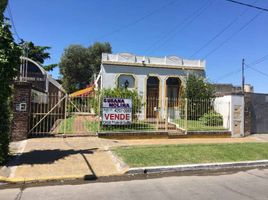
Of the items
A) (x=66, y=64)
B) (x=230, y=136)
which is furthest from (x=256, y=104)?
(x=66, y=64)

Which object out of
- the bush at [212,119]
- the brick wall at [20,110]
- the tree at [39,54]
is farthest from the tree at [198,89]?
the tree at [39,54]

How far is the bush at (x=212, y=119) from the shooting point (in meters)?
16.4

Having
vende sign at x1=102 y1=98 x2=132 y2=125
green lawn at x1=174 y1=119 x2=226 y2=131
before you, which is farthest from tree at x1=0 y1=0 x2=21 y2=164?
green lawn at x1=174 y1=119 x2=226 y2=131

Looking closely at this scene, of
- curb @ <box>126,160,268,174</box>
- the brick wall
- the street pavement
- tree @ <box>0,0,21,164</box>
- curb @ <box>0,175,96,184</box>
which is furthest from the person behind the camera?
the brick wall

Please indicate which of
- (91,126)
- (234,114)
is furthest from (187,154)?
(234,114)

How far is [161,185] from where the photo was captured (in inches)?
289

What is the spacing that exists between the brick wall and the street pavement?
19.3 ft

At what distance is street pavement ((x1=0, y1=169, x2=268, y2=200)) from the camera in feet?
20.7

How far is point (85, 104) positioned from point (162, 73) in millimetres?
8128

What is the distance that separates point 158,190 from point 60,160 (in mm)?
3633

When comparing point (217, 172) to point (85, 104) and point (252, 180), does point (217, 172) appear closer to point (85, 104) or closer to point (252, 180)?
point (252, 180)

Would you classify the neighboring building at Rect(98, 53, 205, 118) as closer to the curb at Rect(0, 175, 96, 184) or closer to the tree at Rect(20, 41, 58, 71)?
the curb at Rect(0, 175, 96, 184)

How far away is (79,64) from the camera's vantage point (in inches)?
1858

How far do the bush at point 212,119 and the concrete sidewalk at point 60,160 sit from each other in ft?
18.9
